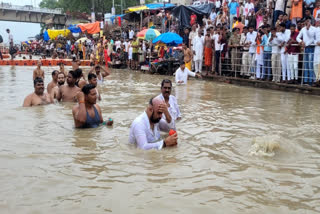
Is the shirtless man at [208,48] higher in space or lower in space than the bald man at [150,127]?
higher

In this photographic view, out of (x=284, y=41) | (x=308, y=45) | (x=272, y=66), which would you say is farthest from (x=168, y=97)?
(x=272, y=66)

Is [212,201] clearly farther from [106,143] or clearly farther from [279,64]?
[279,64]

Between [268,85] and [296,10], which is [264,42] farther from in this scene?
[296,10]

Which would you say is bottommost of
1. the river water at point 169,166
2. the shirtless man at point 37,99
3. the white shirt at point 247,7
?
the river water at point 169,166

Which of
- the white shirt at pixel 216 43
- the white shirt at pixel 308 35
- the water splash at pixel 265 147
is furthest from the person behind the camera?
the white shirt at pixel 216 43

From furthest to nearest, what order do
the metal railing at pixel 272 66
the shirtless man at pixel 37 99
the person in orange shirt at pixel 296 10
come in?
1. the person in orange shirt at pixel 296 10
2. the metal railing at pixel 272 66
3. the shirtless man at pixel 37 99

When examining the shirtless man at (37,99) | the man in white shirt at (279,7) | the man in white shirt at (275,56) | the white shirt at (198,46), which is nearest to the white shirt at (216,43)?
the white shirt at (198,46)

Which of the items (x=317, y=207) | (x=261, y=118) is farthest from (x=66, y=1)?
(x=317, y=207)

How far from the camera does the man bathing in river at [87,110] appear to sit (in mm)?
6238

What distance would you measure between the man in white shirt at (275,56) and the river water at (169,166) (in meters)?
4.04

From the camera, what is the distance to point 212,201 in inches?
144

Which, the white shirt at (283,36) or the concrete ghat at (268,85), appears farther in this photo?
the white shirt at (283,36)

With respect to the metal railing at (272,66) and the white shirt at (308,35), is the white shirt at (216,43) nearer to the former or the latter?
the metal railing at (272,66)

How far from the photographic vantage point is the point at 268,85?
12930 millimetres
